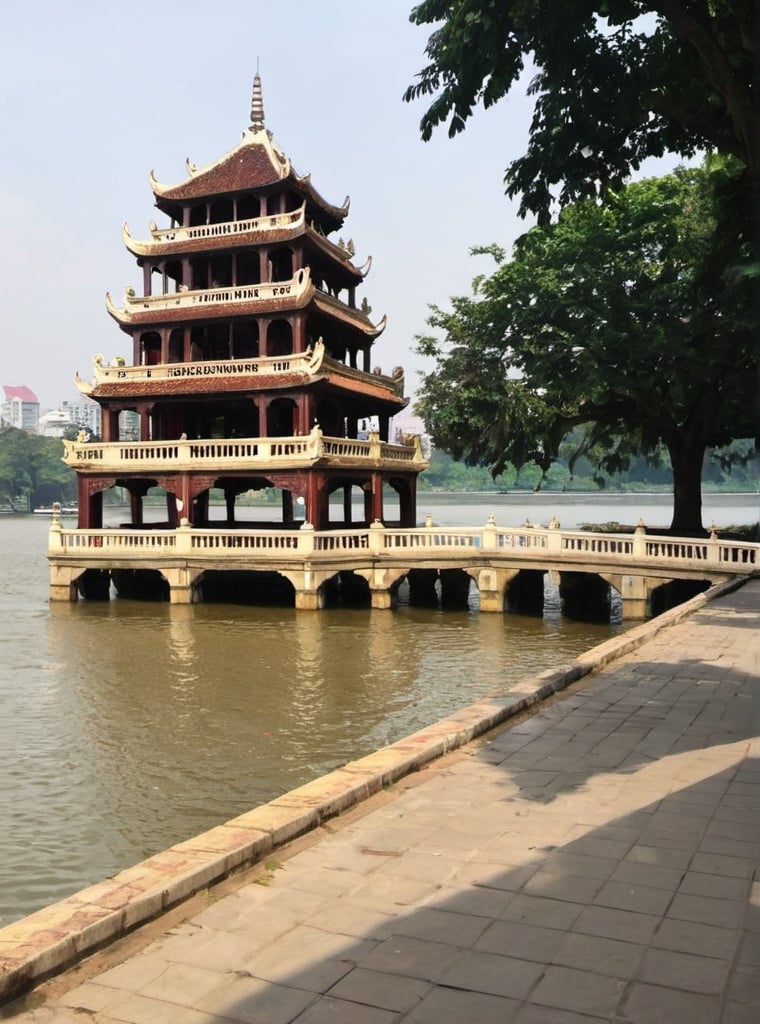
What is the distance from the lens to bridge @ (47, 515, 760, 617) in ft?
84.8

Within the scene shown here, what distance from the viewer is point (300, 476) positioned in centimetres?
2897

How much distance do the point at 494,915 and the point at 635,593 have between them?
21412mm

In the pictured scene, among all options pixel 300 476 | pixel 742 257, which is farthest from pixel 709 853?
pixel 300 476

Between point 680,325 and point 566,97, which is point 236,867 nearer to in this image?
point 566,97

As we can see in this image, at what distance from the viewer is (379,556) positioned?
28188 millimetres

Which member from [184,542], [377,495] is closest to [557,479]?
[377,495]

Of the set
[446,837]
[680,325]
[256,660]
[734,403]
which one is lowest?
[256,660]

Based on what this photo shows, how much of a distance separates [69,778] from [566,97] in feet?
34.6

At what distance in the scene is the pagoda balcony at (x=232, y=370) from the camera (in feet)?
98.0

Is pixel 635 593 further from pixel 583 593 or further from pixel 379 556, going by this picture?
pixel 379 556

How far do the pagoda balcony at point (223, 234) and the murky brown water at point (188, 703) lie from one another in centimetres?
1318

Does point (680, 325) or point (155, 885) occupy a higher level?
point (680, 325)

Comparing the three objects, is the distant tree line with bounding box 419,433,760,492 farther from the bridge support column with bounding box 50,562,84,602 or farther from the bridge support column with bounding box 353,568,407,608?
the bridge support column with bounding box 50,562,84,602

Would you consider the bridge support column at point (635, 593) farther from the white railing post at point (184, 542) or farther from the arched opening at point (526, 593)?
the white railing post at point (184, 542)
